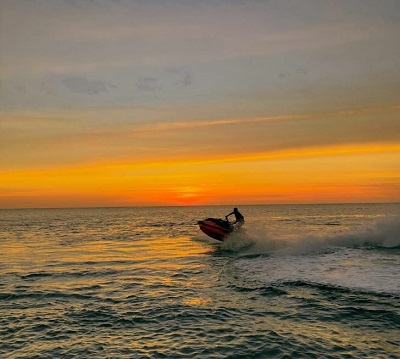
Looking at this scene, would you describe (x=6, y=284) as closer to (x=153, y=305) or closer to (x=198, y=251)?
(x=153, y=305)

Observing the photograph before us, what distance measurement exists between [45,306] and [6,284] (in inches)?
189

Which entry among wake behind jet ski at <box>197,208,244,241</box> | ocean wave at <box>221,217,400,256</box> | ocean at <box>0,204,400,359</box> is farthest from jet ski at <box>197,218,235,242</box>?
ocean at <box>0,204,400,359</box>

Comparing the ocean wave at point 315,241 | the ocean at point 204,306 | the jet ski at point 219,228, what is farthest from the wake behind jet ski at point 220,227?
the ocean at point 204,306

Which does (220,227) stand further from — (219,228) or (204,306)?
(204,306)

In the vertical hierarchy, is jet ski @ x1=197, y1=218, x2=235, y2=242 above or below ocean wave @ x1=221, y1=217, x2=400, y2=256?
above

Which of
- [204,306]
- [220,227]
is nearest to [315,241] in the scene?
[220,227]

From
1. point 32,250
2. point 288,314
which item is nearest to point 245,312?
point 288,314

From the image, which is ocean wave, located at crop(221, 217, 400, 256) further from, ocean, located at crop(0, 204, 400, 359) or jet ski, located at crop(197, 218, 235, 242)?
ocean, located at crop(0, 204, 400, 359)

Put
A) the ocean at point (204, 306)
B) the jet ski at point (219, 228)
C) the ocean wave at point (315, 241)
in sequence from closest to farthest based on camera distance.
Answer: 1. the ocean at point (204, 306)
2. the ocean wave at point (315, 241)
3. the jet ski at point (219, 228)

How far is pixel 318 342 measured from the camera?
9.10 metres

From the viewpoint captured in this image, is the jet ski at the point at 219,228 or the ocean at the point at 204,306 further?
the jet ski at the point at 219,228

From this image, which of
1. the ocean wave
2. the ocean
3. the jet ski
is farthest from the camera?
the jet ski

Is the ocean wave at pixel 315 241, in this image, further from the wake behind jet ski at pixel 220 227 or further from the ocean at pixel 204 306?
the ocean at pixel 204 306

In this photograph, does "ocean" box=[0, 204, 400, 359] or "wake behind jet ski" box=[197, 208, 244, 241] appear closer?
"ocean" box=[0, 204, 400, 359]
